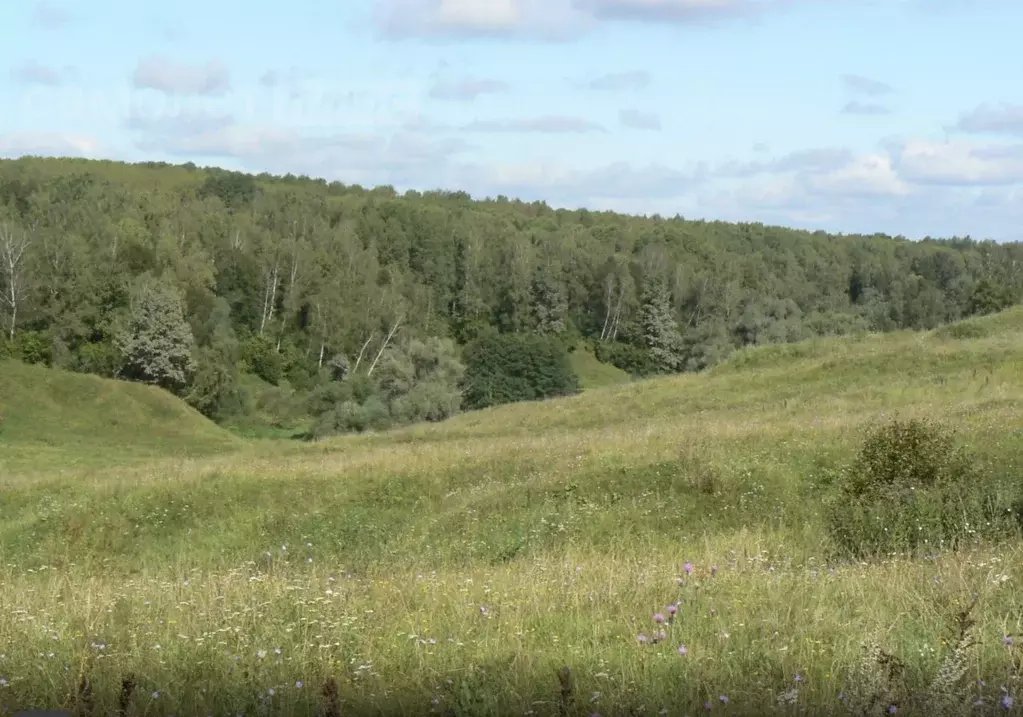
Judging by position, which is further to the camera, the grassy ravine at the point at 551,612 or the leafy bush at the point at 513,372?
the leafy bush at the point at 513,372

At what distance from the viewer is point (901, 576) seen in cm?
649

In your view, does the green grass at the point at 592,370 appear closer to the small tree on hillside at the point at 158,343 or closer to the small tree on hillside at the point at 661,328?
the small tree on hillside at the point at 661,328

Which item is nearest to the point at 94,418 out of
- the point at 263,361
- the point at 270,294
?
the point at 263,361

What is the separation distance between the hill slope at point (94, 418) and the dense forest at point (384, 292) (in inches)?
615

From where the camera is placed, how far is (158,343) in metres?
83.4

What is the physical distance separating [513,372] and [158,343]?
30929mm

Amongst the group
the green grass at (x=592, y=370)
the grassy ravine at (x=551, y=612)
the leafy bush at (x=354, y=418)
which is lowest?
the leafy bush at (x=354, y=418)

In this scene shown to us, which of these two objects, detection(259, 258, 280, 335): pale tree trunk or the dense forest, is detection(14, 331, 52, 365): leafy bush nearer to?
the dense forest

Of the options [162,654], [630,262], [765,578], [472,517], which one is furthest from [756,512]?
[630,262]

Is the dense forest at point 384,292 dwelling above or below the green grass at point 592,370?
above

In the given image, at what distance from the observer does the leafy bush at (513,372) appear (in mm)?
84438

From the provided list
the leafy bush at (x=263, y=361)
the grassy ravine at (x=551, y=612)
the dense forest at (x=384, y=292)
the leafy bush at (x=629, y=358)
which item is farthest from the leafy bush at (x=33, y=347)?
the grassy ravine at (x=551, y=612)

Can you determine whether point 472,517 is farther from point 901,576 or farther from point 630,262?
point 630,262

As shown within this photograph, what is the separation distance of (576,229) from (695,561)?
175072mm
